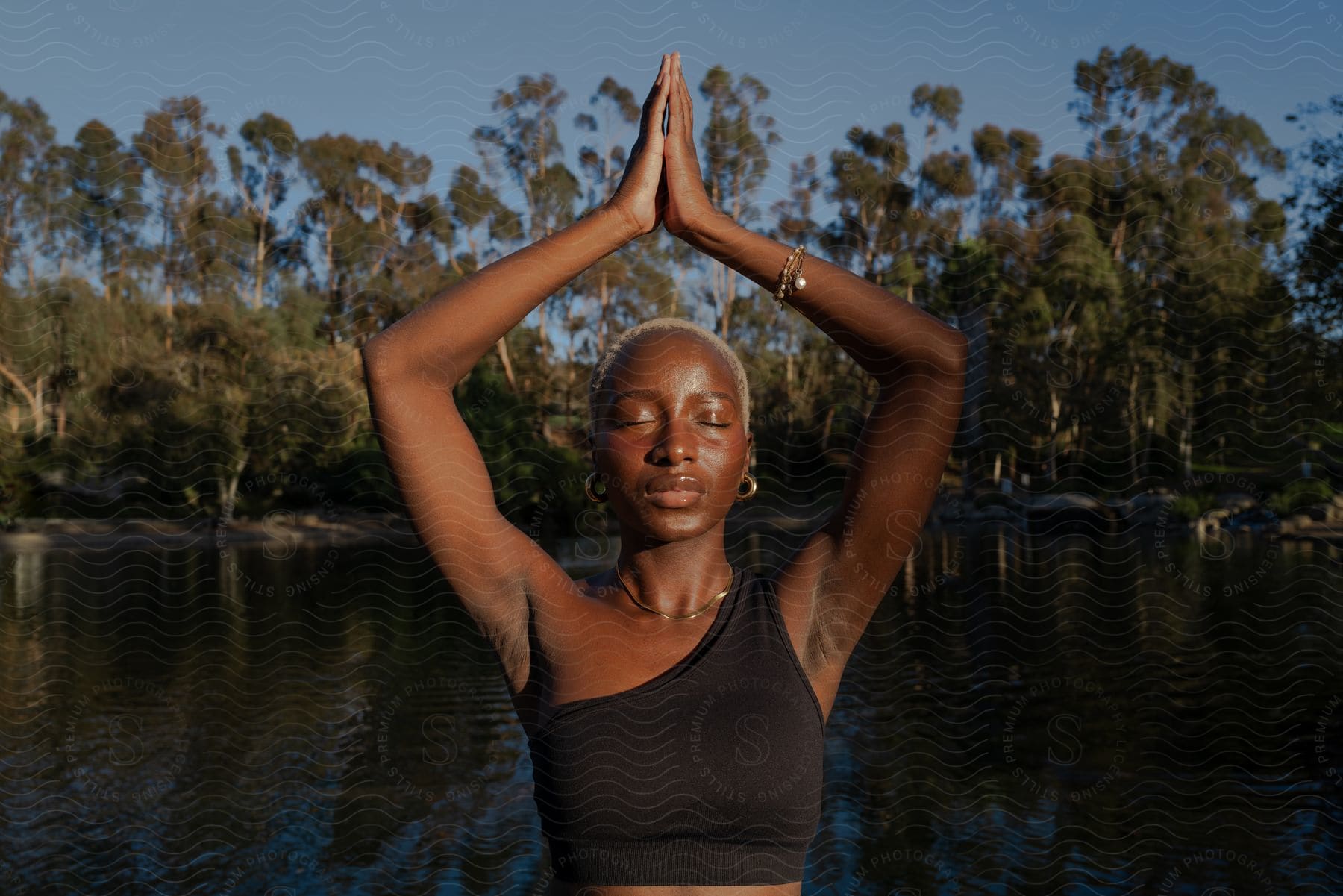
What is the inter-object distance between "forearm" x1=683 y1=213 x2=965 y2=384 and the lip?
1.01 feet

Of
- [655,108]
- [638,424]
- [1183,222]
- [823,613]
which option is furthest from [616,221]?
[1183,222]

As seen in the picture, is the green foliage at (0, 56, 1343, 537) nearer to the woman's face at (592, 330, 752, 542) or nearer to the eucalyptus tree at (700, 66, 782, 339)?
the eucalyptus tree at (700, 66, 782, 339)

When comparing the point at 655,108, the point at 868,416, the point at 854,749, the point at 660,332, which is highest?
the point at 655,108

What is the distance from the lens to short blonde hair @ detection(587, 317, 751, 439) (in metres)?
1.85

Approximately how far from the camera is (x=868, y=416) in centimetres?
191

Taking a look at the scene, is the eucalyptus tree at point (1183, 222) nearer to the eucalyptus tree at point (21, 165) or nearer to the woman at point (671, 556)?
the woman at point (671, 556)

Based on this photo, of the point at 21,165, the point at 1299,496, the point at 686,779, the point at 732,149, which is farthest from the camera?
the point at 1299,496

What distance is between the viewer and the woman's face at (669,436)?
1771mm

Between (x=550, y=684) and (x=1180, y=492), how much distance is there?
2563 centimetres

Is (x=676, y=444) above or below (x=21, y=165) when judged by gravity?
below

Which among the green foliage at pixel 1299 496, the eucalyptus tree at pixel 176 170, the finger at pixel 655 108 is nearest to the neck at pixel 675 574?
the finger at pixel 655 108

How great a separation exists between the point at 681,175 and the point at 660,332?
9.5 inches

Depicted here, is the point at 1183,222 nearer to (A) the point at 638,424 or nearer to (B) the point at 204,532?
(A) the point at 638,424

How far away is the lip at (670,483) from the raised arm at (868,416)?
0.26m
